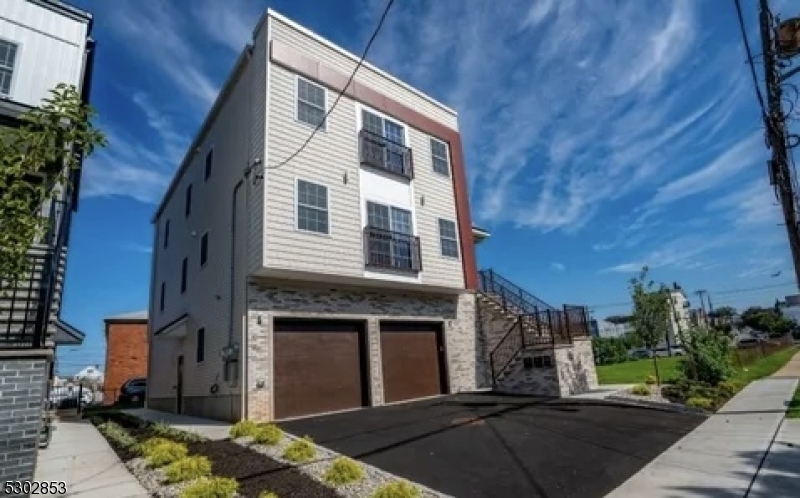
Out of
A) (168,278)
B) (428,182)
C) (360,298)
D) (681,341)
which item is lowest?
(681,341)

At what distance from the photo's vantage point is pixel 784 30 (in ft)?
26.1

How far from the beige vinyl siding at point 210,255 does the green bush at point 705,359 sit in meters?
14.4

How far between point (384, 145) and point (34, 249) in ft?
33.9

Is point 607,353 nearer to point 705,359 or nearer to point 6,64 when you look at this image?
point 705,359

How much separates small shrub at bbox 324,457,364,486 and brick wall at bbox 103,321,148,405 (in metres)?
28.7

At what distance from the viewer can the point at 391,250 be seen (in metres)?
14.1

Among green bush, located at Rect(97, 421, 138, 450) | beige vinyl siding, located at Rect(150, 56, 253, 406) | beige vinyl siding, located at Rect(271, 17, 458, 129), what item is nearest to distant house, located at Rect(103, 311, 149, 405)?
beige vinyl siding, located at Rect(150, 56, 253, 406)

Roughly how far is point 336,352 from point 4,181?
32.0ft

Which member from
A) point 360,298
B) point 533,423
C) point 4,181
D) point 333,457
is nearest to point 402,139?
point 360,298

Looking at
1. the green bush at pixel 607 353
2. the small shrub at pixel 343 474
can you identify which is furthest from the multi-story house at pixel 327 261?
the green bush at pixel 607 353

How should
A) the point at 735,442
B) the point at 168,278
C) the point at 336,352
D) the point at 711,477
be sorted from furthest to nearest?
the point at 168,278, the point at 336,352, the point at 735,442, the point at 711,477

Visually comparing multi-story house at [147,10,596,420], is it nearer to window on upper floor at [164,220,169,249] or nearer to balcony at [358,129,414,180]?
balcony at [358,129,414,180]

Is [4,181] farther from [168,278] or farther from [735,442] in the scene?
[168,278]

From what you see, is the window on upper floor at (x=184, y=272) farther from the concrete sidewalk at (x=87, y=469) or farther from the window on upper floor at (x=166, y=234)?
the concrete sidewalk at (x=87, y=469)
